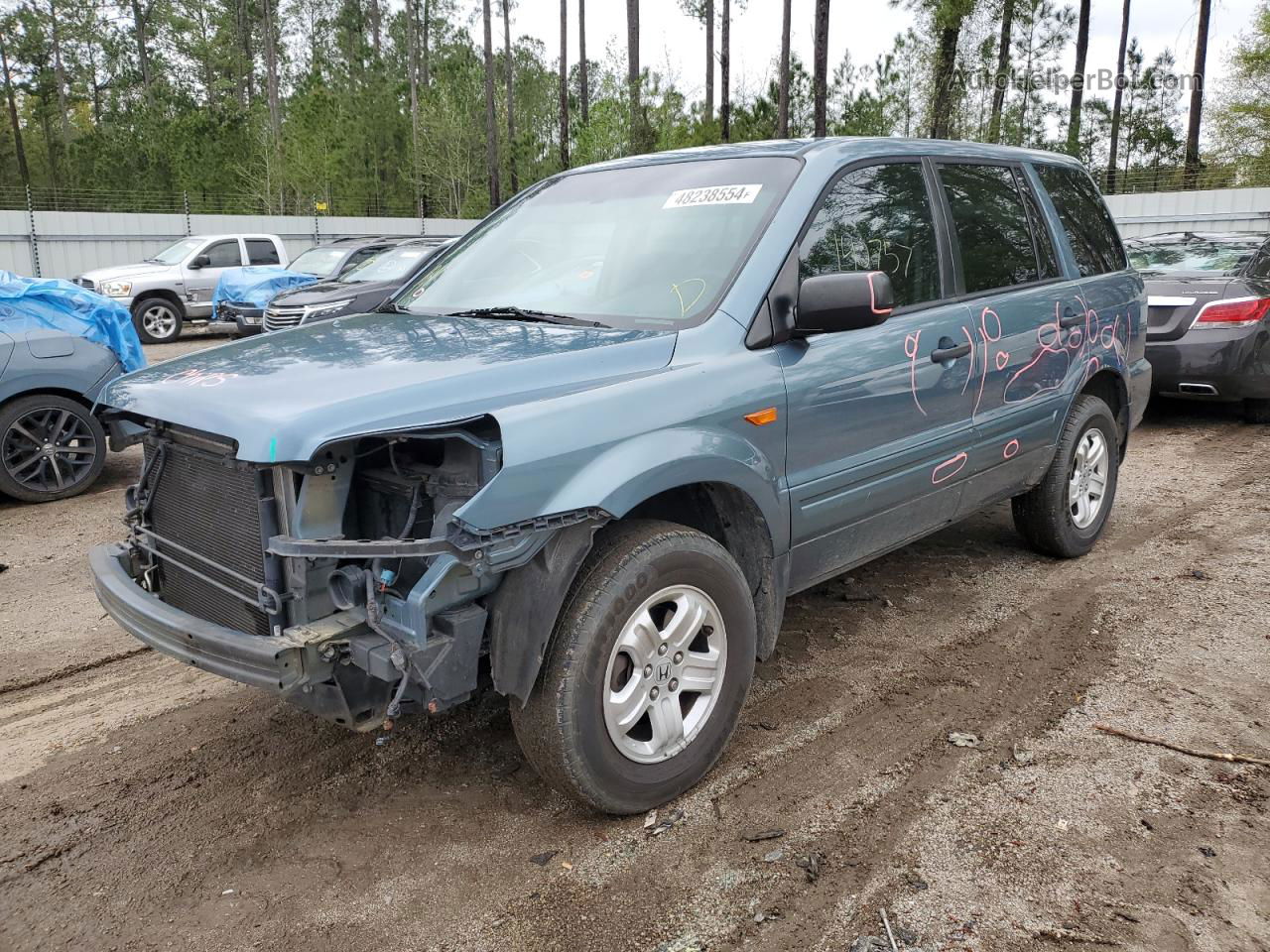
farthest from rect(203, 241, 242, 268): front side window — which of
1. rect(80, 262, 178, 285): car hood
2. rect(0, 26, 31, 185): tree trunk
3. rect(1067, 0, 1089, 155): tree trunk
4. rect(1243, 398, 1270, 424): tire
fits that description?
rect(0, 26, 31, 185): tree trunk

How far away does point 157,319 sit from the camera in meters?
17.7

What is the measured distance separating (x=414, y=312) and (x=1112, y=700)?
309 centimetres

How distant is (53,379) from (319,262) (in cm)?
1147

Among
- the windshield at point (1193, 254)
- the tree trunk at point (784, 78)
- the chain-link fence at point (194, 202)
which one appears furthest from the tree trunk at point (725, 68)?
the windshield at point (1193, 254)

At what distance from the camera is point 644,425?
9.35 ft

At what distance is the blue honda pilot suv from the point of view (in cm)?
255

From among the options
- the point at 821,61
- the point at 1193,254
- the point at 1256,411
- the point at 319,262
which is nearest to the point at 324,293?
the point at 319,262

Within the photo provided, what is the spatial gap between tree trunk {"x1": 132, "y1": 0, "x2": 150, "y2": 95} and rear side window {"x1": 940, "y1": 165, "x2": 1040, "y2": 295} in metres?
49.9

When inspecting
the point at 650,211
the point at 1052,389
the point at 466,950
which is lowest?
the point at 466,950

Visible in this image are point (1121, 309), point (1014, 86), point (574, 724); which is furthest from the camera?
point (1014, 86)

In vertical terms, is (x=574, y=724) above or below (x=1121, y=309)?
below

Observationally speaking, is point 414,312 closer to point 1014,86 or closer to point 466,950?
point 466,950

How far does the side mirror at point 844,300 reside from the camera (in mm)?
3088

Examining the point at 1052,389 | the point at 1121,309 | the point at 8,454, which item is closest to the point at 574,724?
the point at 1052,389
